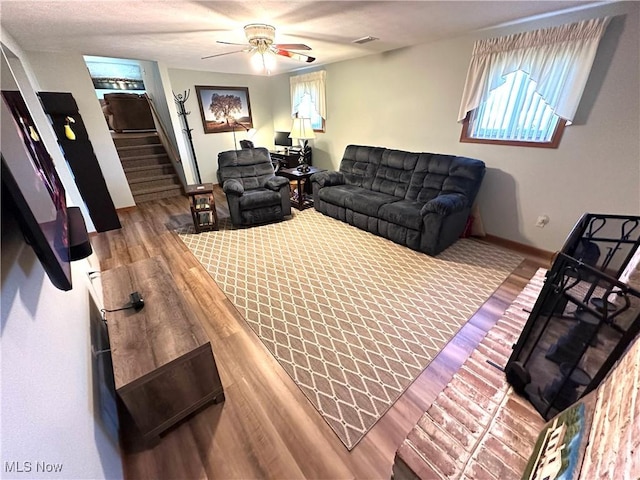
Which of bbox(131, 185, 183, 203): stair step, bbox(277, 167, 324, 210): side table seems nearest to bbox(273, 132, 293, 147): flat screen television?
bbox(277, 167, 324, 210): side table

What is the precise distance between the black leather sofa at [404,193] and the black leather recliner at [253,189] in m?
0.64

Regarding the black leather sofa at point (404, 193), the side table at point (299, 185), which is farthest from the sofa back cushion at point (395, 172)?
the side table at point (299, 185)

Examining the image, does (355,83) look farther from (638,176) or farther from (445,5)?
(638,176)

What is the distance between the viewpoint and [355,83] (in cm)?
416

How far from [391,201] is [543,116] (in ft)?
5.66

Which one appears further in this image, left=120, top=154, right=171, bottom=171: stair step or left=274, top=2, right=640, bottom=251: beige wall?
left=120, top=154, right=171, bottom=171: stair step

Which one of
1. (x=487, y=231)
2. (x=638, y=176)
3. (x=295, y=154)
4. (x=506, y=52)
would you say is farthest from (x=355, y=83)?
(x=638, y=176)

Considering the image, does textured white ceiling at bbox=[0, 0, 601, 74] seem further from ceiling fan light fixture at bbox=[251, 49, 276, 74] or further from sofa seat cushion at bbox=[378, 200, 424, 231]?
sofa seat cushion at bbox=[378, 200, 424, 231]

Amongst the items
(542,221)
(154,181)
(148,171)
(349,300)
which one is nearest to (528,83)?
(542,221)

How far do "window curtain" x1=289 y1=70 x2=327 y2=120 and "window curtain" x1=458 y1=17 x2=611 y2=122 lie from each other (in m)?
2.53

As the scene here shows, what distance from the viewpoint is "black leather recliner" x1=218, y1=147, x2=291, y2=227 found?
3.58m

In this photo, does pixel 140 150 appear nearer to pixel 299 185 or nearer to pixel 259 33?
pixel 299 185

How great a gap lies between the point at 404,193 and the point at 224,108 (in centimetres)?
418

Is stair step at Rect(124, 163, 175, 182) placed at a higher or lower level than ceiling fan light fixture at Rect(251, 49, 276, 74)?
lower
